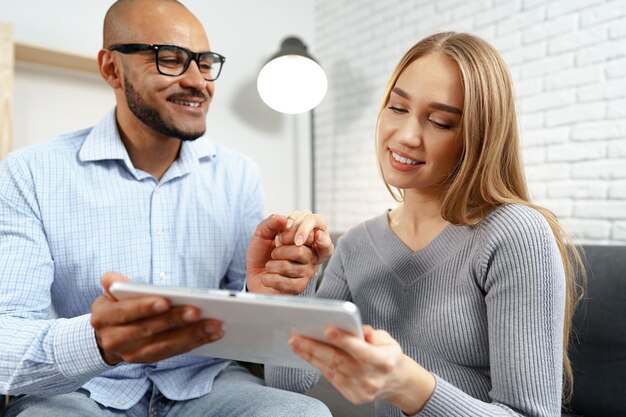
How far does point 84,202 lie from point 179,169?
10.3 inches

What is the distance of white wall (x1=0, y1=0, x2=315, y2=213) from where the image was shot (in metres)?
2.76

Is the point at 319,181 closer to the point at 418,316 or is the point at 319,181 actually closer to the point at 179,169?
the point at 179,169

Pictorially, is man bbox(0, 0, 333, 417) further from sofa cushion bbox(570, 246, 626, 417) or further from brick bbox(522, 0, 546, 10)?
brick bbox(522, 0, 546, 10)

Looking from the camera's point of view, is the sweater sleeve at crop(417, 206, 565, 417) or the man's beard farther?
the man's beard

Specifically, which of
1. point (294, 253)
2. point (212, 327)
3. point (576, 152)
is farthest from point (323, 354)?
point (576, 152)

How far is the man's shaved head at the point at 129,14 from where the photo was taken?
1405mm

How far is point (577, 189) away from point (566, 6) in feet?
2.57

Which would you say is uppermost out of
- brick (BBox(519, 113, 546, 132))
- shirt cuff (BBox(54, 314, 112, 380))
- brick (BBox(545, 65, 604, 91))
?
brick (BBox(545, 65, 604, 91))

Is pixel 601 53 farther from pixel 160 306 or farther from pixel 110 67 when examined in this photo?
pixel 160 306

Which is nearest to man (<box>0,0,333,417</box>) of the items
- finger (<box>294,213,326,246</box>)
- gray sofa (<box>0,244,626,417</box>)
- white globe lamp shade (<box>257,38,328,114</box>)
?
finger (<box>294,213,326,246</box>)

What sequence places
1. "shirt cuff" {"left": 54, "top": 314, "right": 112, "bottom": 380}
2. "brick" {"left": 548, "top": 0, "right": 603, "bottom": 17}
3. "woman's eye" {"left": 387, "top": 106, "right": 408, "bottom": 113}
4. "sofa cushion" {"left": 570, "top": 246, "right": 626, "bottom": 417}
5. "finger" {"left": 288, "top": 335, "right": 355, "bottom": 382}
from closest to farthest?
"finger" {"left": 288, "top": 335, "right": 355, "bottom": 382} → "shirt cuff" {"left": 54, "top": 314, "right": 112, "bottom": 380} → "woman's eye" {"left": 387, "top": 106, "right": 408, "bottom": 113} → "sofa cushion" {"left": 570, "top": 246, "right": 626, "bottom": 417} → "brick" {"left": 548, "top": 0, "right": 603, "bottom": 17}

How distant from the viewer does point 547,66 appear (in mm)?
2270

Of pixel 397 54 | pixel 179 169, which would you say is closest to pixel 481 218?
pixel 179 169

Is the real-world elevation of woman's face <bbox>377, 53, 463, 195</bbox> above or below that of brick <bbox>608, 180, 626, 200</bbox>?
above
